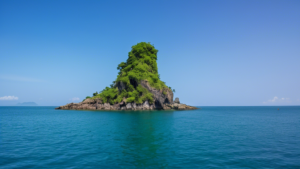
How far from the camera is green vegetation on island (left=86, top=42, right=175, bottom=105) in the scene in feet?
282

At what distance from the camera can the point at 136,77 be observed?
85000 millimetres

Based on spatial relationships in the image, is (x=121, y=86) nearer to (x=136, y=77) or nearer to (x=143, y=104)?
(x=136, y=77)

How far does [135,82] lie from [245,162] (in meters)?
78.2

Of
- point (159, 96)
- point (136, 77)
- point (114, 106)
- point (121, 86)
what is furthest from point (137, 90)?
point (114, 106)

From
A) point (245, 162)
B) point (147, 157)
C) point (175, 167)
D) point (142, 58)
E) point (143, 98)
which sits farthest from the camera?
point (142, 58)

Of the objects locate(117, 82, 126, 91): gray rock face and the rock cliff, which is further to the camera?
locate(117, 82, 126, 91): gray rock face

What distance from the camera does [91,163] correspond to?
1266 cm

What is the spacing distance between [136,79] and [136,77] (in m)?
1.33

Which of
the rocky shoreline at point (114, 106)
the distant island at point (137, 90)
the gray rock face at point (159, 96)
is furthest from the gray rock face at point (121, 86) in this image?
the gray rock face at point (159, 96)

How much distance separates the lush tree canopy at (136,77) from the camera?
8575 cm

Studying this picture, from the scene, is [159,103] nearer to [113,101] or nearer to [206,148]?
[113,101]

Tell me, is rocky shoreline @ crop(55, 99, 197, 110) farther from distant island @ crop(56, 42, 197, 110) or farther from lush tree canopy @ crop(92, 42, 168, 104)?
lush tree canopy @ crop(92, 42, 168, 104)

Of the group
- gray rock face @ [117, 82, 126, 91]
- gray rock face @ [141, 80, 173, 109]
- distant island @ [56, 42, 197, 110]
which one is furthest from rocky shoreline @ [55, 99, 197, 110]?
gray rock face @ [117, 82, 126, 91]

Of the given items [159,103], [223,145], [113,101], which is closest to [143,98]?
[159,103]
